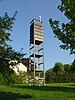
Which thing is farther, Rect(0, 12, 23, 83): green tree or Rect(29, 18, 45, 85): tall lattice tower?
Rect(29, 18, 45, 85): tall lattice tower

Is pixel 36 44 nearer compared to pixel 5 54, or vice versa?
pixel 5 54

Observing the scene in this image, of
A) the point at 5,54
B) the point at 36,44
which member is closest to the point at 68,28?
the point at 5,54

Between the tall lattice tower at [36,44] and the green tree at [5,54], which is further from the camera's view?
the tall lattice tower at [36,44]

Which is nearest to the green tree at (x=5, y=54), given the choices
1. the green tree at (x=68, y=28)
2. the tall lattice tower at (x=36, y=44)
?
the green tree at (x=68, y=28)

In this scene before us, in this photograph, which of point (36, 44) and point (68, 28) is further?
point (36, 44)

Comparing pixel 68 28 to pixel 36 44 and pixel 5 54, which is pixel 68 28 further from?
pixel 36 44

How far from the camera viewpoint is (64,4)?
13.2 metres

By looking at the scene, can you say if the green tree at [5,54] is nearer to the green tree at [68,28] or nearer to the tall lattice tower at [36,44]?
the green tree at [68,28]

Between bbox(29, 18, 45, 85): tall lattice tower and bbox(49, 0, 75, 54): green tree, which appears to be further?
bbox(29, 18, 45, 85): tall lattice tower

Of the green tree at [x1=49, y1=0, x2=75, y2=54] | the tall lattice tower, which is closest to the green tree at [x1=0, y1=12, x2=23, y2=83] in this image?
the green tree at [x1=49, y1=0, x2=75, y2=54]

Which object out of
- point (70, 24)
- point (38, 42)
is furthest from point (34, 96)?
point (38, 42)

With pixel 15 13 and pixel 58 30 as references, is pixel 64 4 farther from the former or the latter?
pixel 15 13

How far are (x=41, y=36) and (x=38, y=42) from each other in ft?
3.20

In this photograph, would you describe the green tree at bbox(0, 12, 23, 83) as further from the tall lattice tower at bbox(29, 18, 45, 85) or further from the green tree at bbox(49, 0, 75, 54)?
the tall lattice tower at bbox(29, 18, 45, 85)
